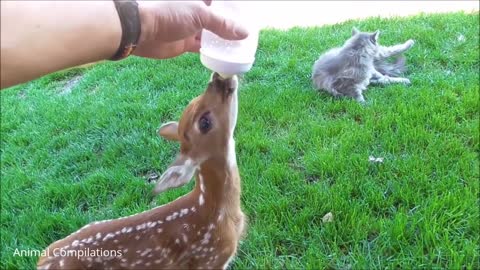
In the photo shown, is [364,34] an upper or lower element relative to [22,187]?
upper

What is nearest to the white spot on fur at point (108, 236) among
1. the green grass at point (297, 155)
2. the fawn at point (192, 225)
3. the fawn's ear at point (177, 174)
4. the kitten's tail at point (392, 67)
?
the fawn at point (192, 225)

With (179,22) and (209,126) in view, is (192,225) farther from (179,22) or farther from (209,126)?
(179,22)

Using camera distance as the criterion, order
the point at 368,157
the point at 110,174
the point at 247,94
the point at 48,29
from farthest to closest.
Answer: the point at 247,94
the point at 110,174
the point at 368,157
the point at 48,29

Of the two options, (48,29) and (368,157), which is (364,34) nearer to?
(368,157)

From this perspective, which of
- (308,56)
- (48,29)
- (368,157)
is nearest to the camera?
(48,29)

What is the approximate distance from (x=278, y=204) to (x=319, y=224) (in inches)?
10.9

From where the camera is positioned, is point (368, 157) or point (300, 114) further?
point (300, 114)

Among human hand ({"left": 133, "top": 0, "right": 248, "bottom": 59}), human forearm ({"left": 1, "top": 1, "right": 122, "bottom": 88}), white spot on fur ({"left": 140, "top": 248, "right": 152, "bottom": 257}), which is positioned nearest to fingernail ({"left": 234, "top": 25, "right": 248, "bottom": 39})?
human hand ({"left": 133, "top": 0, "right": 248, "bottom": 59})

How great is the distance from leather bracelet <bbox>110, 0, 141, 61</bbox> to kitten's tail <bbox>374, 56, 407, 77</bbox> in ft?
11.0

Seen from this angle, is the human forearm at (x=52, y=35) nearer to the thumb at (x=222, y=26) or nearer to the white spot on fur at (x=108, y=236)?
the thumb at (x=222, y=26)

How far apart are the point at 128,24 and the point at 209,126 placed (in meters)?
0.56

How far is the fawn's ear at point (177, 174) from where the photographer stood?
2361 millimetres

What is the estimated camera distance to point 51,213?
3.89 m

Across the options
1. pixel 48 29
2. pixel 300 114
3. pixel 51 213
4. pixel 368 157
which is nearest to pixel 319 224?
pixel 368 157
